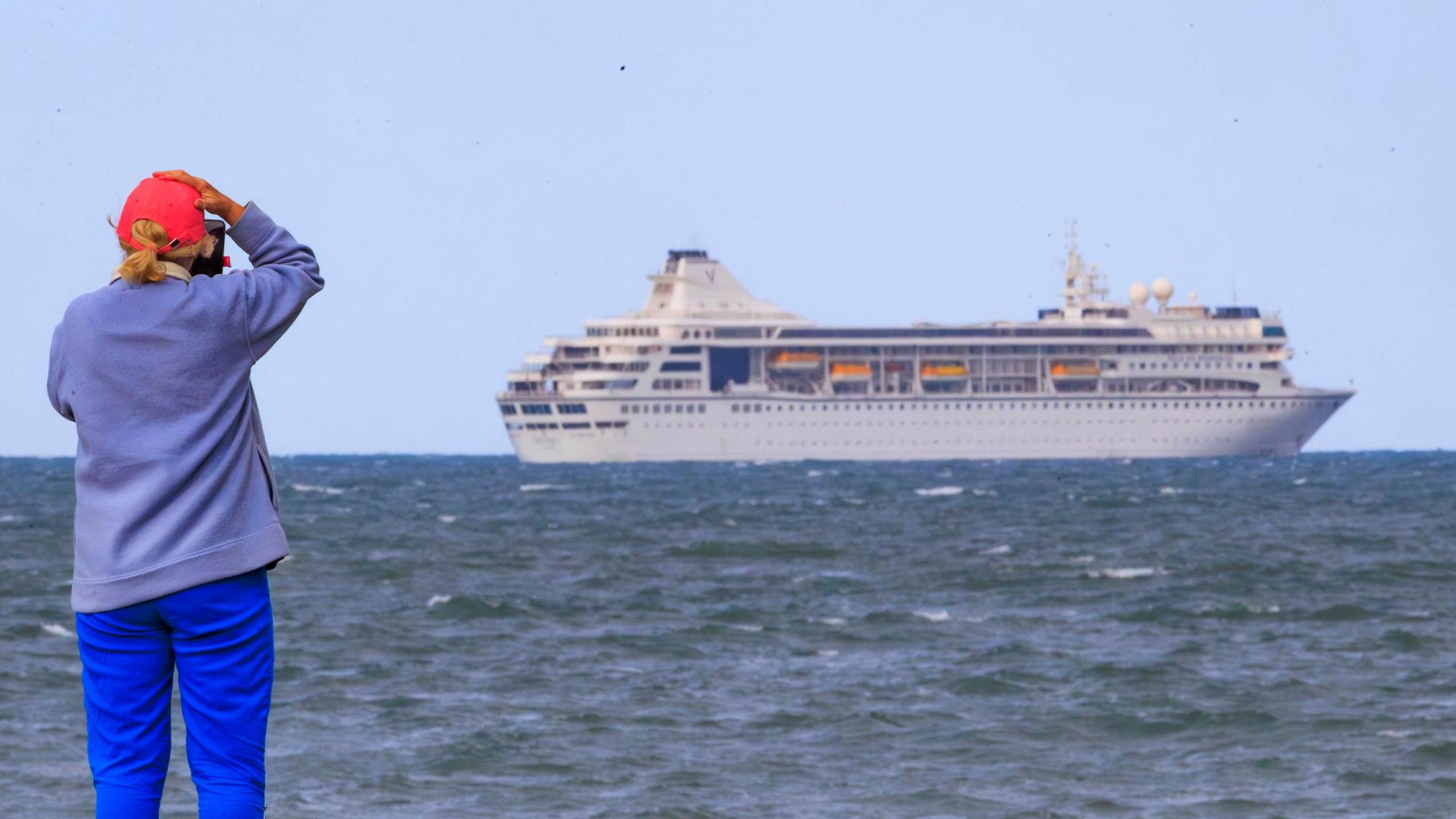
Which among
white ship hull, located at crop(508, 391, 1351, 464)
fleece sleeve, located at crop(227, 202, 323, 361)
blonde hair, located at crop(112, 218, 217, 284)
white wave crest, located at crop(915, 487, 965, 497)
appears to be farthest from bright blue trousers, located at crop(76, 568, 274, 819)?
white ship hull, located at crop(508, 391, 1351, 464)

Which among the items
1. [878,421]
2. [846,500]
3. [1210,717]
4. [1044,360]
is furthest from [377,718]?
[1044,360]

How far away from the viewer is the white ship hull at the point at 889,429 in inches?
3189

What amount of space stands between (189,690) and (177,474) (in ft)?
1.17

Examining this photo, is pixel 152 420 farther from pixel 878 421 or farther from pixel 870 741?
pixel 878 421

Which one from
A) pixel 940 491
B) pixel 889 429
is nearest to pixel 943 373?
pixel 889 429

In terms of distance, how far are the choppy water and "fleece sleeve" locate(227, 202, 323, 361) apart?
6740 millimetres

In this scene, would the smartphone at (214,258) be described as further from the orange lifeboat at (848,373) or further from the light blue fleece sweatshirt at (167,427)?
the orange lifeboat at (848,373)

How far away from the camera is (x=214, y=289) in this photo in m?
3.25

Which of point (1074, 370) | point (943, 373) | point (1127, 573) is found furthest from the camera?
point (943, 373)

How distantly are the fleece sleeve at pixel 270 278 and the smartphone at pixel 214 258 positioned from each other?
0.07ft

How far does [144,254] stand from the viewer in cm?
321

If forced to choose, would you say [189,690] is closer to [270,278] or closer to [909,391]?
[270,278]

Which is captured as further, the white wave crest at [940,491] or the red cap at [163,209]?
the white wave crest at [940,491]

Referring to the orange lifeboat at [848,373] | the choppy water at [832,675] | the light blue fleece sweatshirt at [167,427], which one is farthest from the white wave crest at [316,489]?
the light blue fleece sweatshirt at [167,427]
